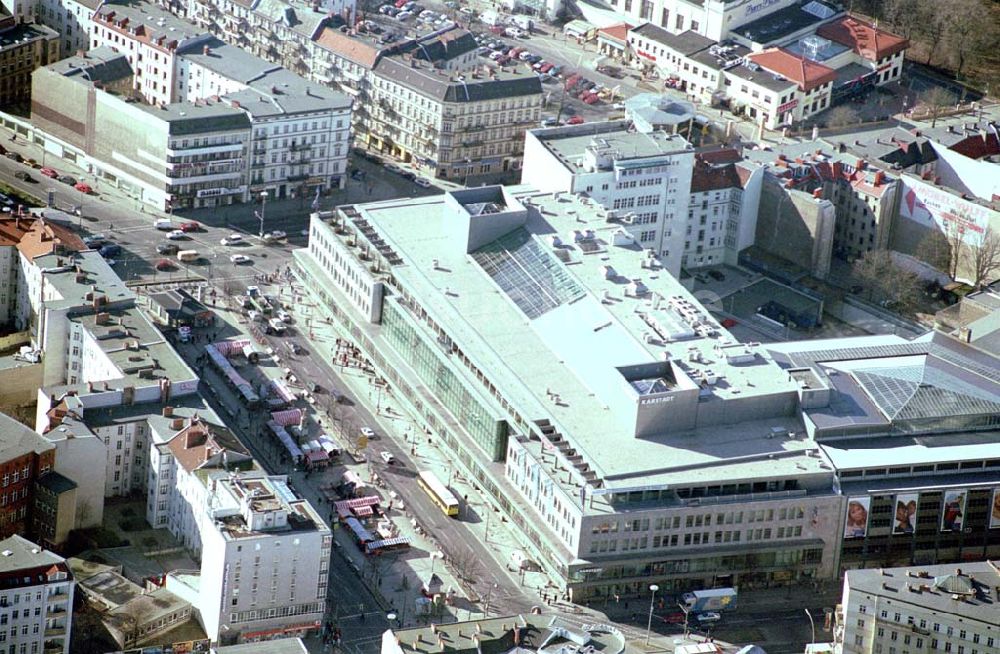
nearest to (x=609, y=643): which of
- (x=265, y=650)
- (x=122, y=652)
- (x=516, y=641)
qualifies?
(x=516, y=641)

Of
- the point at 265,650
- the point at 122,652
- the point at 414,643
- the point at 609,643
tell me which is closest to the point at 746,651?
the point at 609,643

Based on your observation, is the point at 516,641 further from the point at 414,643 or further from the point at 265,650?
the point at 265,650

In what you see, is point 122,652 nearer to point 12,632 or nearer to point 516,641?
point 12,632

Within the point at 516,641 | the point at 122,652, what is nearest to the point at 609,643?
the point at 516,641

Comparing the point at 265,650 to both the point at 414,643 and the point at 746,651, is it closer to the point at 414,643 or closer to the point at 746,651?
the point at 414,643

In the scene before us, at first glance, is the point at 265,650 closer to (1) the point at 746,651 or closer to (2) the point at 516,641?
(2) the point at 516,641

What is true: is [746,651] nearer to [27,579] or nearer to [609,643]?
[609,643]
